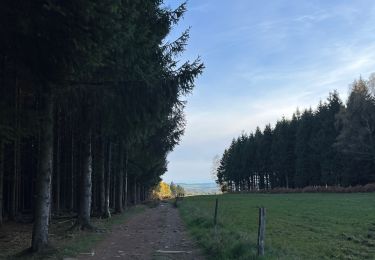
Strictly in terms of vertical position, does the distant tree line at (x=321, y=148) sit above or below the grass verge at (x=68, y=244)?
above

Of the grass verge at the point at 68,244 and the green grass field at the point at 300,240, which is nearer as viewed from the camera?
the green grass field at the point at 300,240

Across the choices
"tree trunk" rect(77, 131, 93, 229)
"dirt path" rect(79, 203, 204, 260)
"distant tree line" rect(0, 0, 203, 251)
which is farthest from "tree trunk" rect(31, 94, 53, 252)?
"tree trunk" rect(77, 131, 93, 229)

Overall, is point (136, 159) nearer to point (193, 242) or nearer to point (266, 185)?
point (193, 242)

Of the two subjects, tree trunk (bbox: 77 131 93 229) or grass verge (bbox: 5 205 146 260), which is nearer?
grass verge (bbox: 5 205 146 260)

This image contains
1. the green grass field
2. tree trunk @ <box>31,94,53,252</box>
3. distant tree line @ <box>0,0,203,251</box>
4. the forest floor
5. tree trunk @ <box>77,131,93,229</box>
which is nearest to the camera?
distant tree line @ <box>0,0,203,251</box>

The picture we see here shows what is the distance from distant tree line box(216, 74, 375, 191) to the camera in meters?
75.9

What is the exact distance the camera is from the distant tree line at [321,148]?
75875 millimetres

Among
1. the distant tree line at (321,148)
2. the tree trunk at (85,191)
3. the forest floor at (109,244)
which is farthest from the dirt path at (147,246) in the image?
the distant tree line at (321,148)

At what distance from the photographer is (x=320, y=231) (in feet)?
67.2

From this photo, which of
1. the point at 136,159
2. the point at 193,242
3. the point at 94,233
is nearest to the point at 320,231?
the point at 193,242

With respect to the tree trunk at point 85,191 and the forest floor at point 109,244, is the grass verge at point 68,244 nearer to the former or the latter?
the forest floor at point 109,244

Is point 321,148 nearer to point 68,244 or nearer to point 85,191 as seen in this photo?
point 85,191

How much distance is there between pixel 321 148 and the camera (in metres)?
84.7

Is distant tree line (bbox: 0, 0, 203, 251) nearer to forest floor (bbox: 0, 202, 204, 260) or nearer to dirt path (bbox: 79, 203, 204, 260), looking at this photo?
forest floor (bbox: 0, 202, 204, 260)
